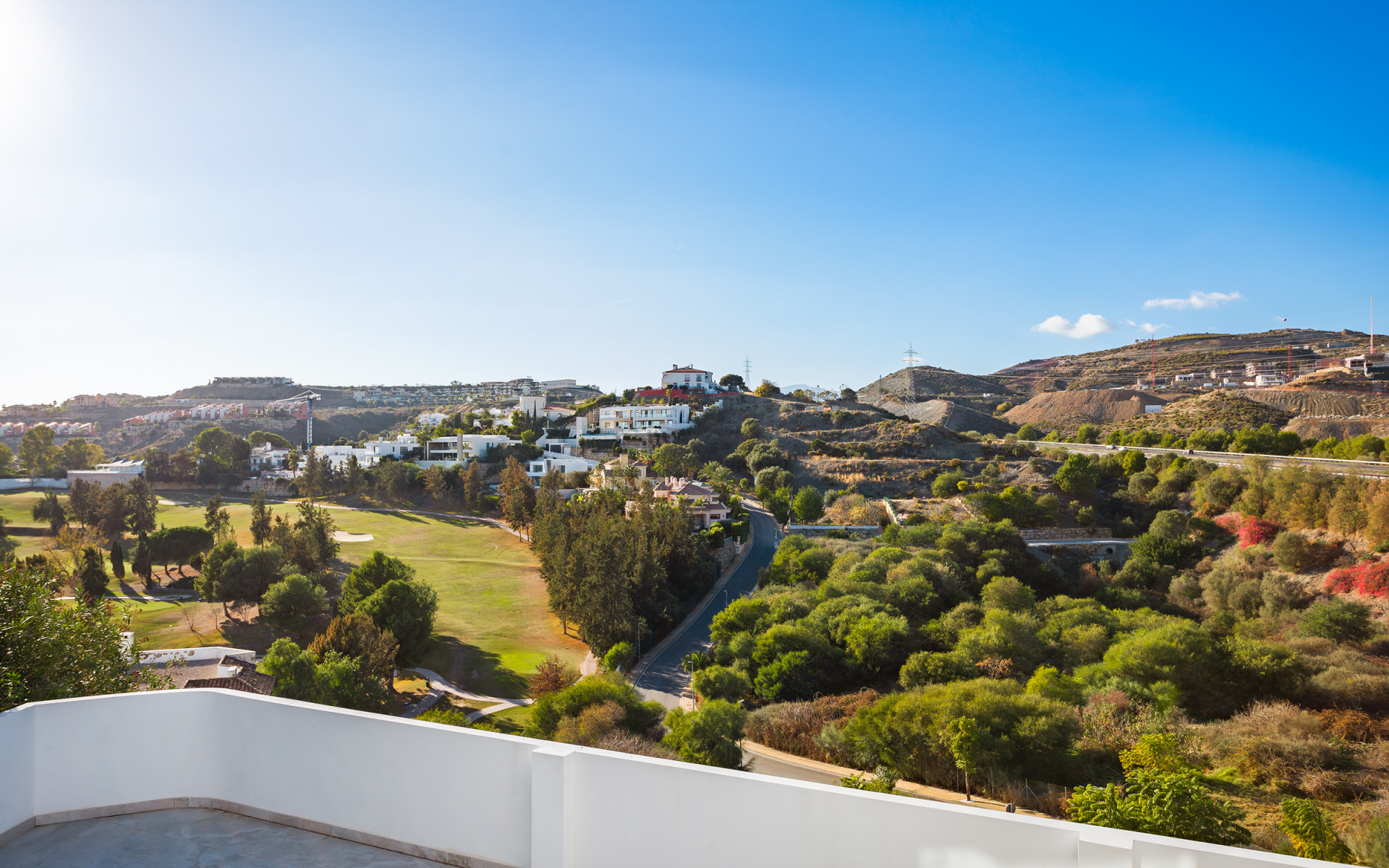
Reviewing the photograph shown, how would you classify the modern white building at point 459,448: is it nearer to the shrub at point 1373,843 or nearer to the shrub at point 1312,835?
the shrub at point 1312,835

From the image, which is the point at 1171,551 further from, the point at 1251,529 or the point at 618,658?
the point at 618,658

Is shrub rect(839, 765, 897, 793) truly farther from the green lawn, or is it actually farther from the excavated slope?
the excavated slope

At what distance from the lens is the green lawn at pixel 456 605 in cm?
2405

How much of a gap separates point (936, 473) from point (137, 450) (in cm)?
8045

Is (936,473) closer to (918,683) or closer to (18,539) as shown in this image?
(918,683)

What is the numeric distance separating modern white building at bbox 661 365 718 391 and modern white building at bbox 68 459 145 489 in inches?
1930

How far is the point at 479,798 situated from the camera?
3.79 meters

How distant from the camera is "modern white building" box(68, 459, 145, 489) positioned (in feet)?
166

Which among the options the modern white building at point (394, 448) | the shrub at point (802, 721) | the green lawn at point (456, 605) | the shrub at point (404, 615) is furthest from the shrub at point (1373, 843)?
the modern white building at point (394, 448)

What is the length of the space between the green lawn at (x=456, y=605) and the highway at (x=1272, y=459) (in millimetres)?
31202

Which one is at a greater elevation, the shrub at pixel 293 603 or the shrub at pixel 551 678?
the shrub at pixel 293 603

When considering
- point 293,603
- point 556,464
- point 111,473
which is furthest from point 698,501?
point 111,473

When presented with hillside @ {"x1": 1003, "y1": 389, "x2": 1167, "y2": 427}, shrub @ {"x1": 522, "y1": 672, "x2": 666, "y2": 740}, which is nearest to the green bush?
shrub @ {"x1": 522, "y1": 672, "x2": 666, "y2": 740}

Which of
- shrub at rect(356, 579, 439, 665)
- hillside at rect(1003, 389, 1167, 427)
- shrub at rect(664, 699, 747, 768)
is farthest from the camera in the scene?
hillside at rect(1003, 389, 1167, 427)
